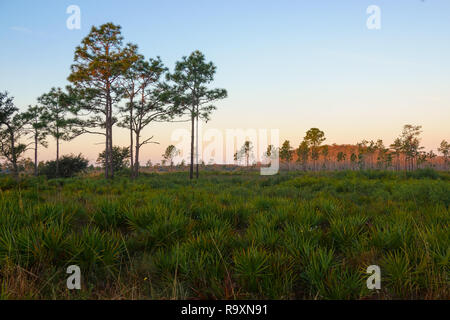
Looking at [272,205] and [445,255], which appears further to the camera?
[272,205]

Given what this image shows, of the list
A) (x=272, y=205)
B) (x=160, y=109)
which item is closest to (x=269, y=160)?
(x=160, y=109)

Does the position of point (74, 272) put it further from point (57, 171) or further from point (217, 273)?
point (57, 171)

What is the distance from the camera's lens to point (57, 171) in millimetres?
33688

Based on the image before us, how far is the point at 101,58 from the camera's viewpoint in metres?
22.5

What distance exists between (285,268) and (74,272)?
2419mm

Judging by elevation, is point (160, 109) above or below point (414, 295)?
above

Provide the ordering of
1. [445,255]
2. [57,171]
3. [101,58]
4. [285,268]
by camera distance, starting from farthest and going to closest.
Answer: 1. [57,171]
2. [101,58]
3. [445,255]
4. [285,268]

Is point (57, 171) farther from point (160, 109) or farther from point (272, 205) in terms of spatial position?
point (272, 205)

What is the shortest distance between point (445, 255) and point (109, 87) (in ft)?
90.9
